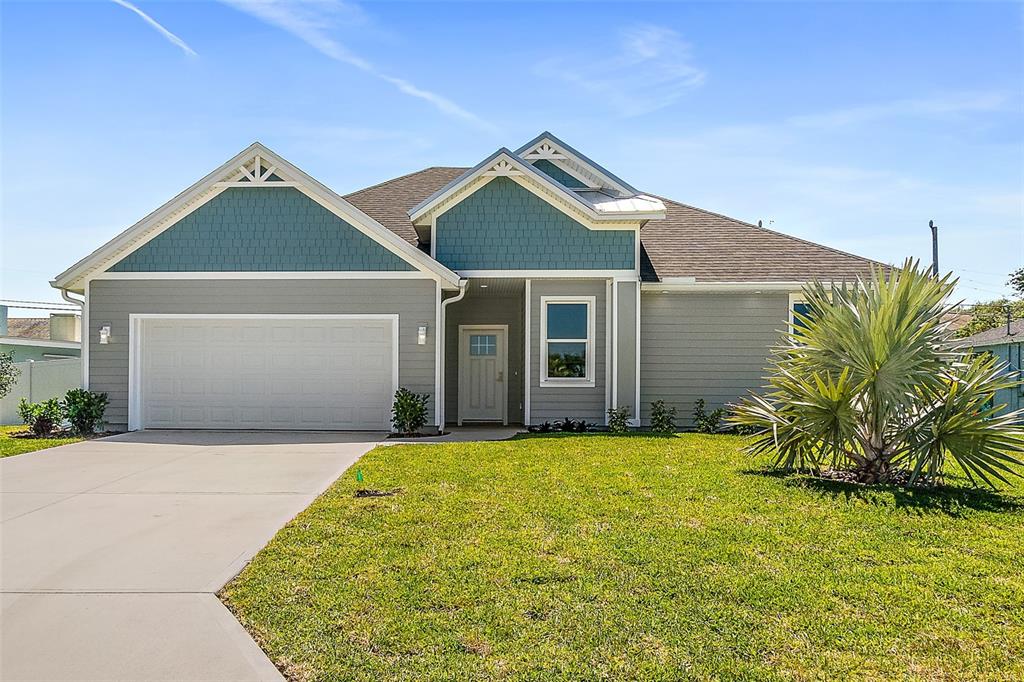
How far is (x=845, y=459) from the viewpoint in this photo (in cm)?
874

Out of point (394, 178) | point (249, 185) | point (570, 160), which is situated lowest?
point (249, 185)

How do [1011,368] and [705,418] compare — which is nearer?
[705,418]

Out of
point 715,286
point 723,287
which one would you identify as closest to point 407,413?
point 715,286

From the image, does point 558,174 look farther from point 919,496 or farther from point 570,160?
point 919,496

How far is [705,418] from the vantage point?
14.2 meters

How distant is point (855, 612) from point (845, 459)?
4.82m

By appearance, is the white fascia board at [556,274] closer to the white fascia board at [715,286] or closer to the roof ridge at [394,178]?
the white fascia board at [715,286]

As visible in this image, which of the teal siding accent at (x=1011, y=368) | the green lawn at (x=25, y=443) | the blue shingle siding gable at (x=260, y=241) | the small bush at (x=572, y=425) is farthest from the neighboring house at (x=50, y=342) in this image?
the teal siding accent at (x=1011, y=368)

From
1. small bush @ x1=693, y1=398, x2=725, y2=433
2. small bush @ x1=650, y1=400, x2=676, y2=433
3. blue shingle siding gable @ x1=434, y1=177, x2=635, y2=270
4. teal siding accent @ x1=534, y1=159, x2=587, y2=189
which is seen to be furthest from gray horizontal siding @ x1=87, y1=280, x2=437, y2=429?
small bush @ x1=693, y1=398, x2=725, y2=433

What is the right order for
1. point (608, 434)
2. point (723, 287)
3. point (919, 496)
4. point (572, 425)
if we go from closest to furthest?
point (919, 496) → point (608, 434) → point (572, 425) → point (723, 287)

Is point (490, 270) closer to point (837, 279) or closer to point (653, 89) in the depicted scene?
point (653, 89)

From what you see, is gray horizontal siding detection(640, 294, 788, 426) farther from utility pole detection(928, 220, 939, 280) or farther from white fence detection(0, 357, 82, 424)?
utility pole detection(928, 220, 939, 280)

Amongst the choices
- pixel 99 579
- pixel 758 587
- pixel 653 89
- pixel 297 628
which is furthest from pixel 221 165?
pixel 758 587

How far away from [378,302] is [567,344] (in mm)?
3746
